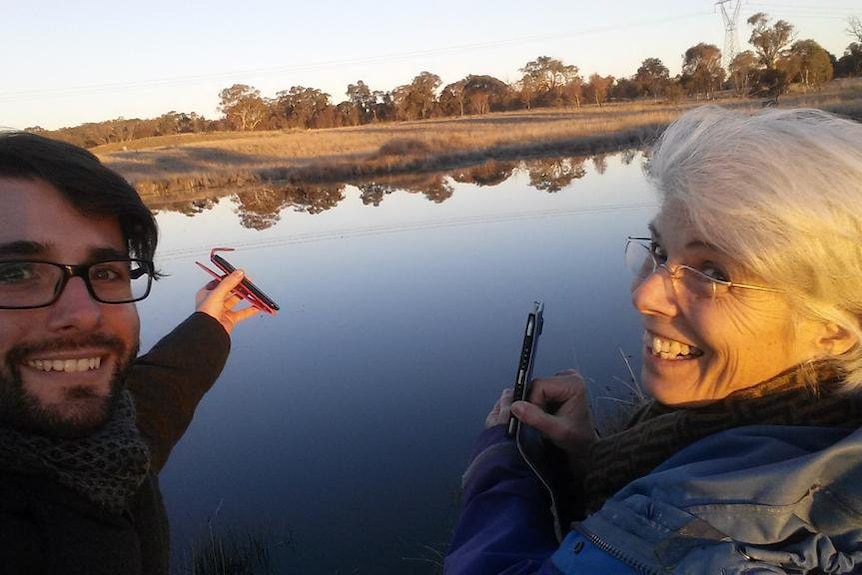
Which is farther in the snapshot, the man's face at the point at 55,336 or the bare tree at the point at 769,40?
the bare tree at the point at 769,40

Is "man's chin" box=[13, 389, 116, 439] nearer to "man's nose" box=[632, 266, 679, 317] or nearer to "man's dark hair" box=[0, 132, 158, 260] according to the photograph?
"man's dark hair" box=[0, 132, 158, 260]

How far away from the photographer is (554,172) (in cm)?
1628

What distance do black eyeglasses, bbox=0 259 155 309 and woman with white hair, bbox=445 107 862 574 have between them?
1062mm

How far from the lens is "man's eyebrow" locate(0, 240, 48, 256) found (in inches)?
50.8

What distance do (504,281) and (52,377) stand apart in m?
6.27

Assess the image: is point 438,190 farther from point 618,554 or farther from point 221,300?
point 618,554

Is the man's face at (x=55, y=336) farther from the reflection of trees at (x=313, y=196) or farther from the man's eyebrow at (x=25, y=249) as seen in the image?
the reflection of trees at (x=313, y=196)

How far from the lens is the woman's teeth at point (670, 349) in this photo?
1.23 metres

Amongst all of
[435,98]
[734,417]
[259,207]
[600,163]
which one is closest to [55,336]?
[734,417]

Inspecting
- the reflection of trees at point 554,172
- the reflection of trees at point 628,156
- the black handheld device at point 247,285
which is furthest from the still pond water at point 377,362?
the reflection of trees at point 628,156

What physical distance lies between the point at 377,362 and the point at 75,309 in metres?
4.37

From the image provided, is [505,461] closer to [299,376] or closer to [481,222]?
[299,376]

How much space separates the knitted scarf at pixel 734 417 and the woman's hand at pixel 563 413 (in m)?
0.18

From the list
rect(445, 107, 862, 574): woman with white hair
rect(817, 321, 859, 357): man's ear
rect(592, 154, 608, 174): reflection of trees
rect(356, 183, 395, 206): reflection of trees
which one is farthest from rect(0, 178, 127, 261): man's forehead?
rect(592, 154, 608, 174): reflection of trees
